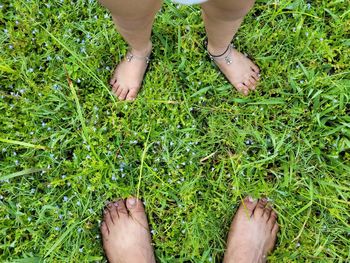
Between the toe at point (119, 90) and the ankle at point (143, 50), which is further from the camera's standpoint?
the toe at point (119, 90)

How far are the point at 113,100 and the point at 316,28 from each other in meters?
1.14

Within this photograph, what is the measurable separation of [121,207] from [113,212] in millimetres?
49

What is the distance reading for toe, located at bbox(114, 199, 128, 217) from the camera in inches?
79.3

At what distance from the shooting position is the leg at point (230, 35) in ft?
4.62

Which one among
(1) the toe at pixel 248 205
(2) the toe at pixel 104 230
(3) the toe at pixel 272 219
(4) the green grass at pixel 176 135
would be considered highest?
(4) the green grass at pixel 176 135

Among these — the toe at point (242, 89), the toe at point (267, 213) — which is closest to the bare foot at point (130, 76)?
the toe at point (242, 89)

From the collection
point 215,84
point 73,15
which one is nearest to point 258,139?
point 215,84

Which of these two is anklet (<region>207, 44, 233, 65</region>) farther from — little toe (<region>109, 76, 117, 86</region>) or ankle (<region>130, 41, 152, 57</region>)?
little toe (<region>109, 76, 117, 86</region>)

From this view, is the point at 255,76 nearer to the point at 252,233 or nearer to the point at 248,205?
the point at 248,205

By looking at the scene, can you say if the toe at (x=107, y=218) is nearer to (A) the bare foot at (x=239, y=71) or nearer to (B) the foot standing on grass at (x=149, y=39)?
(B) the foot standing on grass at (x=149, y=39)

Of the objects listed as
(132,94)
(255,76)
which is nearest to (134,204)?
(132,94)

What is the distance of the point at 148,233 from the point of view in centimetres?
200

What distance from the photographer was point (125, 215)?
2.01 meters

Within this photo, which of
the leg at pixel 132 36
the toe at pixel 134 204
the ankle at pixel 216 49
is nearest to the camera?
the leg at pixel 132 36
